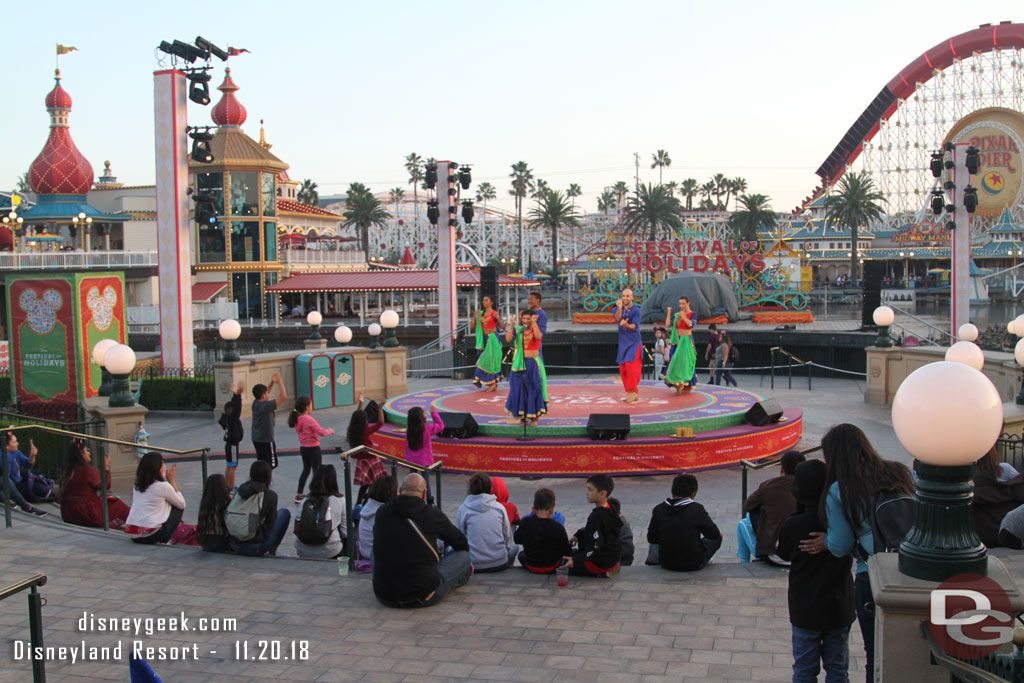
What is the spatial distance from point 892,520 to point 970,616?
1.10m

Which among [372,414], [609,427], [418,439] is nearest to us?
[418,439]

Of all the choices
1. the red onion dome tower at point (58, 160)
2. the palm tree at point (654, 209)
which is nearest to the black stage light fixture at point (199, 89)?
the red onion dome tower at point (58, 160)

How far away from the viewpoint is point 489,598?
7090 mm

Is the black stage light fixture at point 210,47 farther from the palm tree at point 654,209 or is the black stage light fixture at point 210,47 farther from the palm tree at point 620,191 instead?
the palm tree at point 620,191

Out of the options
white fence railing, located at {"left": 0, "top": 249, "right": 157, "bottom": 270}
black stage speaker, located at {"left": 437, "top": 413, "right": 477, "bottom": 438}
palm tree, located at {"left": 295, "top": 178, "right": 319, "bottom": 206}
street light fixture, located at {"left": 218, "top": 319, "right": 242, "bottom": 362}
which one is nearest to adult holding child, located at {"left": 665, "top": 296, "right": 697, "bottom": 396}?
black stage speaker, located at {"left": 437, "top": 413, "right": 477, "bottom": 438}

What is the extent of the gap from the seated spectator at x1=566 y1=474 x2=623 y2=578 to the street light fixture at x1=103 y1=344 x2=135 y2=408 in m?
7.99

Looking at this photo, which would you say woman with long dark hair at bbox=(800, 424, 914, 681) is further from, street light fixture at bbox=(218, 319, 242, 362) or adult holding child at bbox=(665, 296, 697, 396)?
street light fixture at bbox=(218, 319, 242, 362)

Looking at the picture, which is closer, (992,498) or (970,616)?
(970,616)

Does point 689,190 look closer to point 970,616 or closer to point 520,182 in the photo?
point 520,182

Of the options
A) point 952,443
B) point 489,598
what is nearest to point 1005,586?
point 952,443

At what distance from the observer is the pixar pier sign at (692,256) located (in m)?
37.7

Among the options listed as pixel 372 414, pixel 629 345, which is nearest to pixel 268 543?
pixel 372 414

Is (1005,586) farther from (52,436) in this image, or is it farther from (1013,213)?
(1013,213)

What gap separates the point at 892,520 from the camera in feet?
15.9
